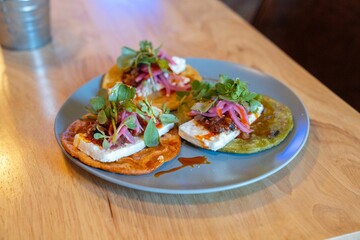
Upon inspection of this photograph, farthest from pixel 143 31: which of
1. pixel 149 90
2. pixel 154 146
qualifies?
pixel 154 146

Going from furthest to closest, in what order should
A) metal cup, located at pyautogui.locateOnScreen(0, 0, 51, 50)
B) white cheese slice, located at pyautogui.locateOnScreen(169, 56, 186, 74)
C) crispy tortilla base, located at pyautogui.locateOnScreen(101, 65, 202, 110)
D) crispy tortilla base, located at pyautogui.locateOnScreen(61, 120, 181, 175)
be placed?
metal cup, located at pyautogui.locateOnScreen(0, 0, 51, 50) → white cheese slice, located at pyautogui.locateOnScreen(169, 56, 186, 74) → crispy tortilla base, located at pyautogui.locateOnScreen(101, 65, 202, 110) → crispy tortilla base, located at pyautogui.locateOnScreen(61, 120, 181, 175)

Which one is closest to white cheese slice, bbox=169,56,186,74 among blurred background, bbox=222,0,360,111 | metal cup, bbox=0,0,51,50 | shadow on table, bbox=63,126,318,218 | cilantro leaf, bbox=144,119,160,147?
cilantro leaf, bbox=144,119,160,147

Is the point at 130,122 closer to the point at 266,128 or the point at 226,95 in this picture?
the point at 226,95

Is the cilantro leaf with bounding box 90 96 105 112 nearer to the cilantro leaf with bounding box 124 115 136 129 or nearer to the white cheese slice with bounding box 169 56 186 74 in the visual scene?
the cilantro leaf with bounding box 124 115 136 129

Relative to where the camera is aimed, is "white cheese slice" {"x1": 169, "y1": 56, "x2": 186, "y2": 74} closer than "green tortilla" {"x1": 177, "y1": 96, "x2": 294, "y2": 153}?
No

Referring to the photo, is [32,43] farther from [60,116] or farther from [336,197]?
[336,197]

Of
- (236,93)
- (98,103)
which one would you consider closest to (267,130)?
(236,93)

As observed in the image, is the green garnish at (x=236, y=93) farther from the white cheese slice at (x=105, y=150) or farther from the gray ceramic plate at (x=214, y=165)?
the white cheese slice at (x=105, y=150)
